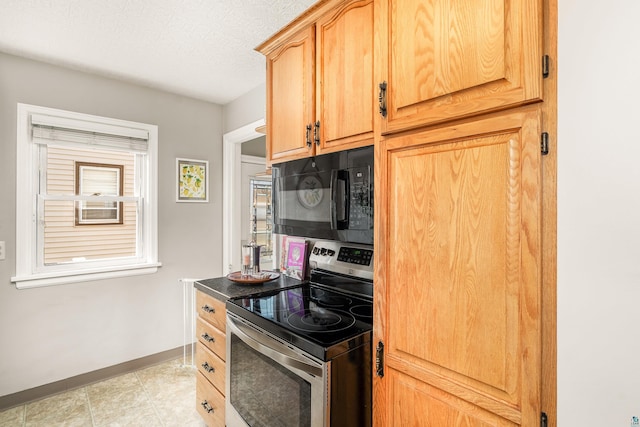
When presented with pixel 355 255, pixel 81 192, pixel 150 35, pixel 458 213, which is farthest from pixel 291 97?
pixel 81 192

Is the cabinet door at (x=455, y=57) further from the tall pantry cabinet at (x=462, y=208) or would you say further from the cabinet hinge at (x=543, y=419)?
the cabinet hinge at (x=543, y=419)

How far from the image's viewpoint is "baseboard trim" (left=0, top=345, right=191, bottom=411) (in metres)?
2.23

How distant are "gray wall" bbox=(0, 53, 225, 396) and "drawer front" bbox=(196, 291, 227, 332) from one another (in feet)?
3.68

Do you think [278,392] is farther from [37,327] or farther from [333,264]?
[37,327]

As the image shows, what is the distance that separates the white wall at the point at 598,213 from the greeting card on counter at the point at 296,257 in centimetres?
148

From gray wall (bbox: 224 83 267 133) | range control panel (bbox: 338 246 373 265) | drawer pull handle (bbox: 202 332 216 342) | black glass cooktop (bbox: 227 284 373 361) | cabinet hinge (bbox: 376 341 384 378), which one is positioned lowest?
drawer pull handle (bbox: 202 332 216 342)

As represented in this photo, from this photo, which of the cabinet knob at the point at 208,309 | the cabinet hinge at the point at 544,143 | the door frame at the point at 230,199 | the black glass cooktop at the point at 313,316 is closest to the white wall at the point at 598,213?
the cabinet hinge at the point at 544,143

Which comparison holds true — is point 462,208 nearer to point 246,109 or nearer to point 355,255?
point 355,255

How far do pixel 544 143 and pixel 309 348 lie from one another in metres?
0.97

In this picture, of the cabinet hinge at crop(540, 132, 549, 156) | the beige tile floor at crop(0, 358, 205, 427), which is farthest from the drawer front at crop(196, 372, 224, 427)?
the cabinet hinge at crop(540, 132, 549, 156)

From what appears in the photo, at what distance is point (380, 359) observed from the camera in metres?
1.11

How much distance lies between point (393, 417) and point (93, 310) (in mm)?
2590

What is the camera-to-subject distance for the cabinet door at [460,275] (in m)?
0.78

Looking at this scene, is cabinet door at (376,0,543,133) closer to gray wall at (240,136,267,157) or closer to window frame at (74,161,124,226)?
window frame at (74,161,124,226)
